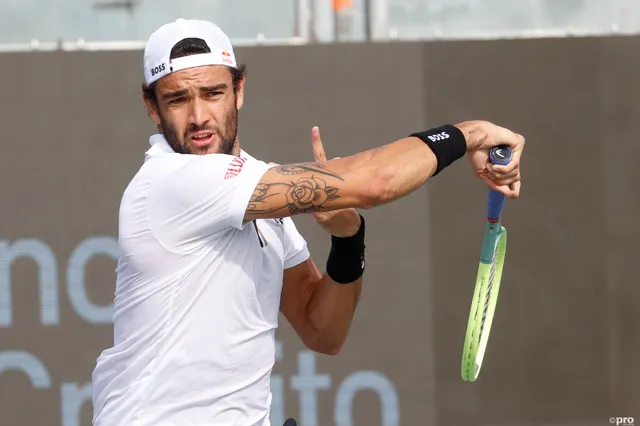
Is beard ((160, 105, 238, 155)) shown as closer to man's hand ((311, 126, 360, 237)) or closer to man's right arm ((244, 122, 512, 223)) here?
man's hand ((311, 126, 360, 237))

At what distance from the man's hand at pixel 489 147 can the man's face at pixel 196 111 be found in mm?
623

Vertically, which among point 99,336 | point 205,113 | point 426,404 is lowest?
point 426,404

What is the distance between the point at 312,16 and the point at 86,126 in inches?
50.7

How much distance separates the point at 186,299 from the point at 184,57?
0.68m

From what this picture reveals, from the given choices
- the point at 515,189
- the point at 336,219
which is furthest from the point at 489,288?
the point at 336,219

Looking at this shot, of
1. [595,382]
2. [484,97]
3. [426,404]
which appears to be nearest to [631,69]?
[484,97]

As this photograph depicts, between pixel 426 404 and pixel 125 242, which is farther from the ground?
pixel 125 242

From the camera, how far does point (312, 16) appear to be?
5.85m

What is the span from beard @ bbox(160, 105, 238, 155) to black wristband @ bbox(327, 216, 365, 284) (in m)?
0.38

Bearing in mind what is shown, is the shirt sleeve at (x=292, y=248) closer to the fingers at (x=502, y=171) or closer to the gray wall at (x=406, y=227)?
the fingers at (x=502, y=171)

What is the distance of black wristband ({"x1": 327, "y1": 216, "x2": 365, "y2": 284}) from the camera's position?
9.95 feet

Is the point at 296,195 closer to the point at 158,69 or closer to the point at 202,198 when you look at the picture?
the point at 202,198

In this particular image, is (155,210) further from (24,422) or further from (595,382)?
(595,382)

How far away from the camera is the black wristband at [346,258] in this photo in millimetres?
3033
